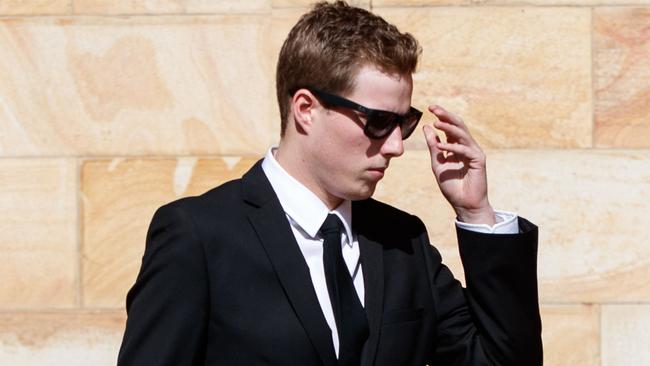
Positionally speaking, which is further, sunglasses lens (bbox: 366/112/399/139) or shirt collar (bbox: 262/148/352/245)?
shirt collar (bbox: 262/148/352/245)

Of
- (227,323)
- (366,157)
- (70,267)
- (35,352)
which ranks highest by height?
(366,157)

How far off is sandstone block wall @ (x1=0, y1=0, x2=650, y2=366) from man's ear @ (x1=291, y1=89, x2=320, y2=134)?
6.87ft

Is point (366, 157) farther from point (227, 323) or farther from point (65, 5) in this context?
point (65, 5)

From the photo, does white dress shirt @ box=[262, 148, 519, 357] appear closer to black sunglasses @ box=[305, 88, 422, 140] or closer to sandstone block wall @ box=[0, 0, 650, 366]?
black sunglasses @ box=[305, 88, 422, 140]

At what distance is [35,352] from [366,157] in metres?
2.65

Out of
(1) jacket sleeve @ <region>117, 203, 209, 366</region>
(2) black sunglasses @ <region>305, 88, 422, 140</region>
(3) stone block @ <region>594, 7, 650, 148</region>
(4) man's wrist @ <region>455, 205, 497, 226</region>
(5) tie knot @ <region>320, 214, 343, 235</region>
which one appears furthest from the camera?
(3) stone block @ <region>594, 7, 650, 148</region>

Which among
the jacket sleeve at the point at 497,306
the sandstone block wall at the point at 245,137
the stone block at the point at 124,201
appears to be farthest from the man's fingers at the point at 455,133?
the stone block at the point at 124,201

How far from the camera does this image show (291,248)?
9.73 feet

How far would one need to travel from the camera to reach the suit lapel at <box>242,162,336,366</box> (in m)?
2.89

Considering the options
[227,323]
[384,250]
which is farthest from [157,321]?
[384,250]

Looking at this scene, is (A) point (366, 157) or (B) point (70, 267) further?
(B) point (70, 267)

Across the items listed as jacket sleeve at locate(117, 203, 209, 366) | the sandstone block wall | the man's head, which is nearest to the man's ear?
the man's head

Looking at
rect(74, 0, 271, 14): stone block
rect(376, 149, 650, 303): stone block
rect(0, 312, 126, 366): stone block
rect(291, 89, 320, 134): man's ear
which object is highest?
rect(291, 89, 320, 134): man's ear

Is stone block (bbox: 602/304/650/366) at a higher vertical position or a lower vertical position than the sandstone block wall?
lower
